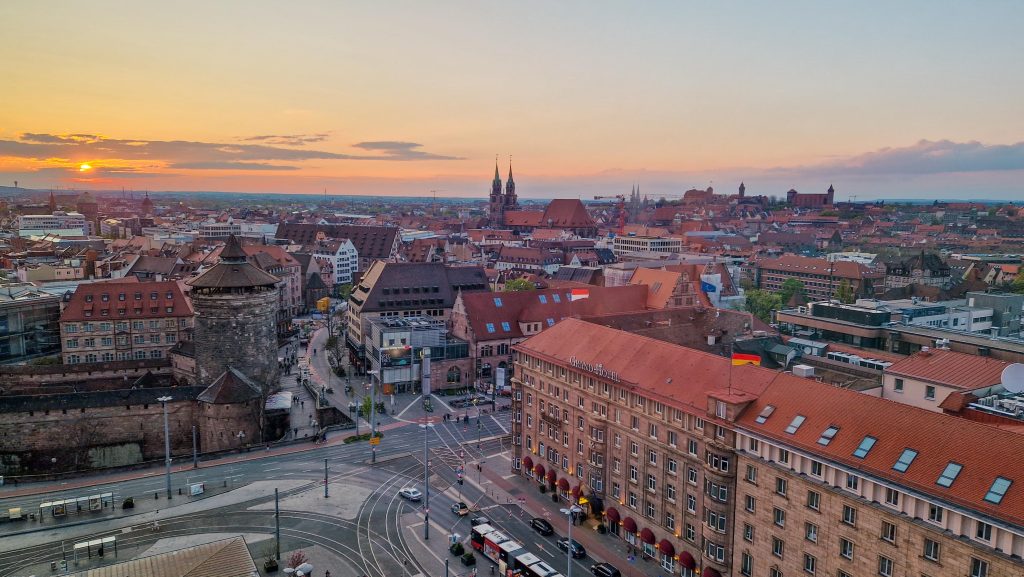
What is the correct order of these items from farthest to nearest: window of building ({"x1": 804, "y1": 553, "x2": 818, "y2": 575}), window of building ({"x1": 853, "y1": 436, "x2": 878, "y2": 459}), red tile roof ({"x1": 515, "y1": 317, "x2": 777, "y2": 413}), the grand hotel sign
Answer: the grand hotel sign
red tile roof ({"x1": 515, "y1": 317, "x2": 777, "y2": 413})
window of building ({"x1": 804, "y1": 553, "x2": 818, "y2": 575})
window of building ({"x1": 853, "y1": 436, "x2": 878, "y2": 459})

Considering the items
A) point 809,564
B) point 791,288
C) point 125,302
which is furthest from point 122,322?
point 791,288

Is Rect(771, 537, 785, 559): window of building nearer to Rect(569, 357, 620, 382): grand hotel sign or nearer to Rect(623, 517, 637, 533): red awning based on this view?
Rect(623, 517, 637, 533): red awning

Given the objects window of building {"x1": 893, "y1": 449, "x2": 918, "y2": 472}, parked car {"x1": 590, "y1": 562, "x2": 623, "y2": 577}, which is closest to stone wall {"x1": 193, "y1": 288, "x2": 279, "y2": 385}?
parked car {"x1": 590, "y1": 562, "x2": 623, "y2": 577}

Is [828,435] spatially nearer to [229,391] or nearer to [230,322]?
[229,391]

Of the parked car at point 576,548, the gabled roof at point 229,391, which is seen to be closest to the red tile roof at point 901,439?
the parked car at point 576,548

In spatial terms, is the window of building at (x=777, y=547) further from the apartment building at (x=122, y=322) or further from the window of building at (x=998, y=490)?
the apartment building at (x=122, y=322)

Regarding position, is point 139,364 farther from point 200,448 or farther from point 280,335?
point 280,335
